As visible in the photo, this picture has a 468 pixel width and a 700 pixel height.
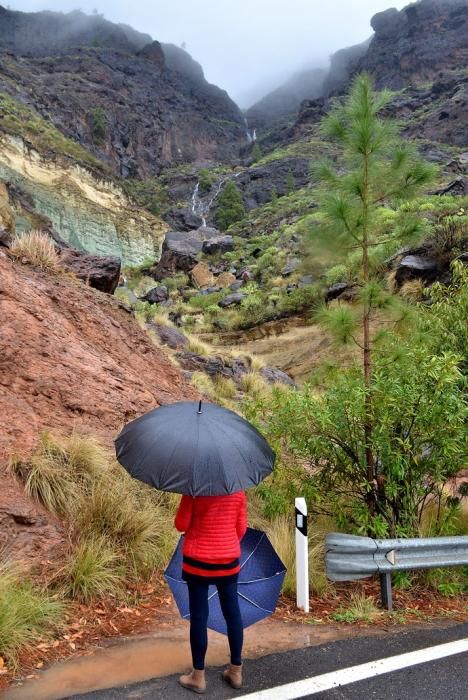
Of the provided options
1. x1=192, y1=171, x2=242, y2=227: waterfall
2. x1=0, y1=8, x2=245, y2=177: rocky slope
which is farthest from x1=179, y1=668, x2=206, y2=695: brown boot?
x1=0, y1=8, x2=245, y2=177: rocky slope

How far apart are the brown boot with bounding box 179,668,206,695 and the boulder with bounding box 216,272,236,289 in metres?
31.5

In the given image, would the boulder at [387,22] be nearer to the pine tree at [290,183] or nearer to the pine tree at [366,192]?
the pine tree at [290,183]

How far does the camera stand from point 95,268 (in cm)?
1130

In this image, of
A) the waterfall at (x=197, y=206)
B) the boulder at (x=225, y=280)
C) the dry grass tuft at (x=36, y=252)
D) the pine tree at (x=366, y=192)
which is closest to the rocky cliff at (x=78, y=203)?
the boulder at (x=225, y=280)

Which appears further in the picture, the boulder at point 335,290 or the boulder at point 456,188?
the boulder at point 456,188

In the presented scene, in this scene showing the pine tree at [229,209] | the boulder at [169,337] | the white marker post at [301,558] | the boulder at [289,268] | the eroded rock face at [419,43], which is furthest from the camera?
the eroded rock face at [419,43]

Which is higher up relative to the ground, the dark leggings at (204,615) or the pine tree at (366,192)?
the pine tree at (366,192)

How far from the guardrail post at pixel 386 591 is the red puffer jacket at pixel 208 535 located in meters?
2.23

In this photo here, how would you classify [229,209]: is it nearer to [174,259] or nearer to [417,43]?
[174,259]

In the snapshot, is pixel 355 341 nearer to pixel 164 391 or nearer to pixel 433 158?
pixel 164 391

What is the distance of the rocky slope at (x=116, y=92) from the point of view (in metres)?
86.5

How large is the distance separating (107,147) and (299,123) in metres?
34.9

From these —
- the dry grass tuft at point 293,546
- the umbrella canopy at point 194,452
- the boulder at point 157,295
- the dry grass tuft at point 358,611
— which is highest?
the boulder at point 157,295

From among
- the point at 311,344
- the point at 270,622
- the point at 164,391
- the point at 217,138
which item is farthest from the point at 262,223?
the point at 217,138
